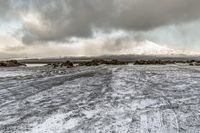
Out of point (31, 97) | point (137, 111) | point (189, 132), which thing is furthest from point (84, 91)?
point (189, 132)

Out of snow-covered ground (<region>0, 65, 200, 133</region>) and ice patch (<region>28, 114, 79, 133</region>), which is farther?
snow-covered ground (<region>0, 65, 200, 133</region>)

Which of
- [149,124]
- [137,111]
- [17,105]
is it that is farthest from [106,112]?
[17,105]

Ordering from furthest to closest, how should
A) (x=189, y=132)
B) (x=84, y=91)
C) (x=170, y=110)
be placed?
(x=84, y=91) → (x=170, y=110) → (x=189, y=132)

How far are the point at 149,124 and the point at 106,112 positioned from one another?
6.52 ft

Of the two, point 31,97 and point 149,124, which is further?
point 31,97

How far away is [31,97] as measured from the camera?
48.9 ft

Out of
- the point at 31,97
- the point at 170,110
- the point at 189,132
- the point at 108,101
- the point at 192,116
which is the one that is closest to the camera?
the point at 189,132

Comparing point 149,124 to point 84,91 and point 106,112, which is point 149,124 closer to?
point 106,112

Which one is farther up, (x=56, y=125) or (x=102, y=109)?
(x=102, y=109)

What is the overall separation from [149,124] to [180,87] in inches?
307

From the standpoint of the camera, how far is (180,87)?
17.1m

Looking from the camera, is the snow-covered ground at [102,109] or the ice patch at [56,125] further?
the snow-covered ground at [102,109]

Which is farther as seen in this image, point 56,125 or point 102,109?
point 102,109

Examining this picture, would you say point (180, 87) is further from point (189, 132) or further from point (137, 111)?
point (189, 132)
